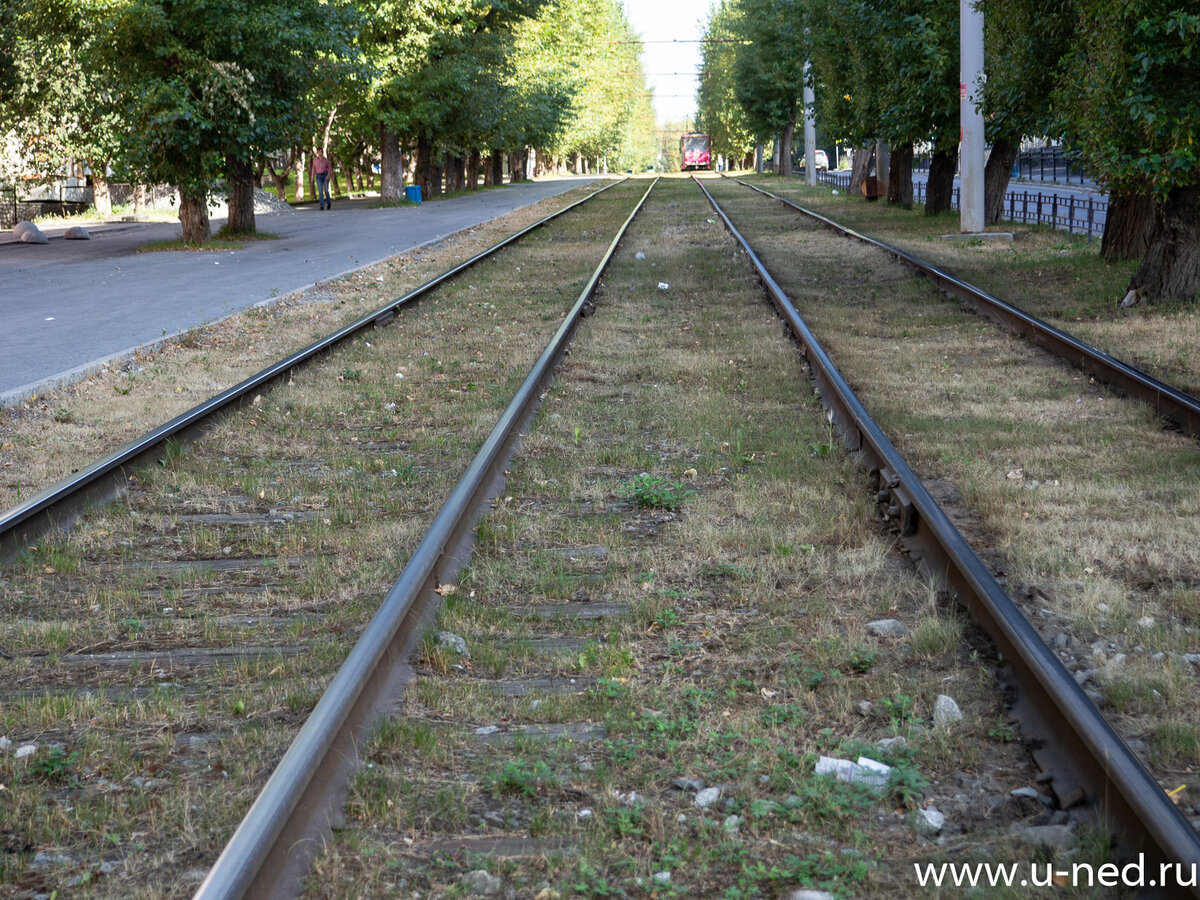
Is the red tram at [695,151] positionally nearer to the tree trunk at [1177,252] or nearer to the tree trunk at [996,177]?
the tree trunk at [996,177]

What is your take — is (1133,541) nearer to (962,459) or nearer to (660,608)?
(962,459)

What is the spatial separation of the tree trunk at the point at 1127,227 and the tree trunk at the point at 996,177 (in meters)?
8.14

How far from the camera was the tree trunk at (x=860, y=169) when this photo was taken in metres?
39.8

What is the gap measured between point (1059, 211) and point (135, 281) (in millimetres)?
23126

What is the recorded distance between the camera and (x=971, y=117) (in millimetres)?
20438

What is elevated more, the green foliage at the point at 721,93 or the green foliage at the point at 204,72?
the green foliage at the point at 721,93

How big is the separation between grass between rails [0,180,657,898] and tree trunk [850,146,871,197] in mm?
33189

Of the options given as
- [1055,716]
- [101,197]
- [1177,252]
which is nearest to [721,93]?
[101,197]

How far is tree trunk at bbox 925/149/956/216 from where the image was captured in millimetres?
27562

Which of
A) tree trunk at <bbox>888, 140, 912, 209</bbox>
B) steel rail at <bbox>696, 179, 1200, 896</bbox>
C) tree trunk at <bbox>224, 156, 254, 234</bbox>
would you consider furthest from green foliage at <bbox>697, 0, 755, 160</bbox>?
steel rail at <bbox>696, 179, 1200, 896</bbox>

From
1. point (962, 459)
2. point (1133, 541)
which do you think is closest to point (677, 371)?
point (962, 459)

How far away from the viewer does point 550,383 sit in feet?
28.9

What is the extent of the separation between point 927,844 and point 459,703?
1.44m

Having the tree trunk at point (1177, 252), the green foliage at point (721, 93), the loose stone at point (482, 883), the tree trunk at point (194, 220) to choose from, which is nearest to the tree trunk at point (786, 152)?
the green foliage at point (721, 93)
